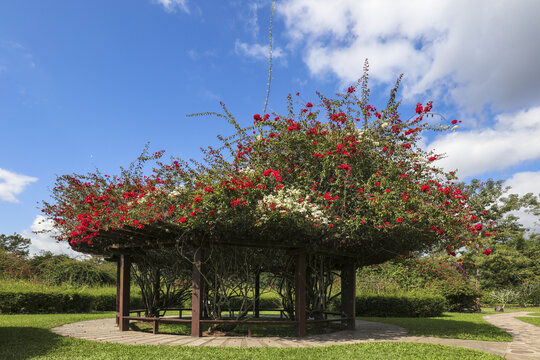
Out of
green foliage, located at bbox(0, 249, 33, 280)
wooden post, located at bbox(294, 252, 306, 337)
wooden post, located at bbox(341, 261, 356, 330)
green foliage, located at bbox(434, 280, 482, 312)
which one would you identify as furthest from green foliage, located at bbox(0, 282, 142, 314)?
green foliage, located at bbox(434, 280, 482, 312)

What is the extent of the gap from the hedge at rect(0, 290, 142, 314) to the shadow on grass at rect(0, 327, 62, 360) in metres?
7.09

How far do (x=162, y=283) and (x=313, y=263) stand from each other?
15.3 feet

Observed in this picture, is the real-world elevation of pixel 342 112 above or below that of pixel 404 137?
above

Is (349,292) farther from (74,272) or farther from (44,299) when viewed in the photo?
(74,272)

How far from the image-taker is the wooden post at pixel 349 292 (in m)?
11.3

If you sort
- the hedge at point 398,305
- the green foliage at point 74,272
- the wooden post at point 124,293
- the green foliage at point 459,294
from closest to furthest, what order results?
the wooden post at point 124,293 < the hedge at point 398,305 < the green foliage at point 459,294 < the green foliage at point 74,272

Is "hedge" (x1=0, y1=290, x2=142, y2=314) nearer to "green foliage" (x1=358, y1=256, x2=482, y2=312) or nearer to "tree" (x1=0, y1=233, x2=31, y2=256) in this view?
"green foliage" (x1=358, y1=256, x2=482, y2=312)

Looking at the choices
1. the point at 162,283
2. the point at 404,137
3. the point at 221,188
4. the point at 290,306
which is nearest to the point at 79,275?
the point at 162,283

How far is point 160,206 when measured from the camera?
812 centimetres

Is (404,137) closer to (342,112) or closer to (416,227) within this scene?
(342,112)

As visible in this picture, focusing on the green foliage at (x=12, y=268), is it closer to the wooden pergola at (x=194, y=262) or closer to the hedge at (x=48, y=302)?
the hedge at (x=48, y=302)

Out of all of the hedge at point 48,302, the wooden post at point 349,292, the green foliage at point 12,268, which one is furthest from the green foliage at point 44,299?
the wooden post at point 349,292

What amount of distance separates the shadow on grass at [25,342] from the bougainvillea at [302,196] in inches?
89.3

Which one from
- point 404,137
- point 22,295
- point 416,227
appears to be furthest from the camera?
point 22,295
